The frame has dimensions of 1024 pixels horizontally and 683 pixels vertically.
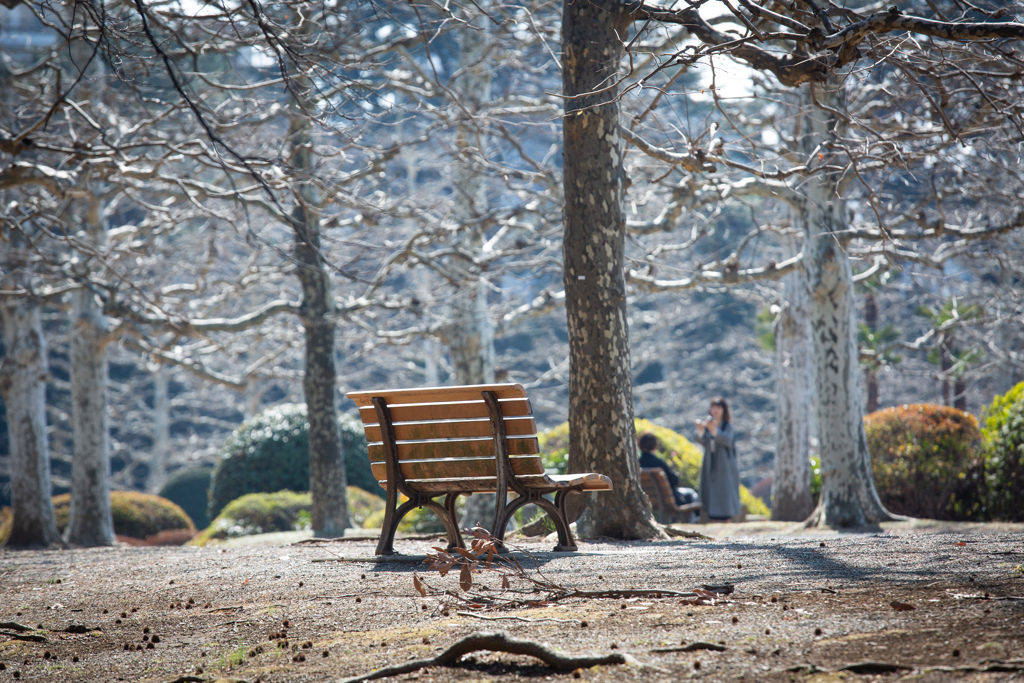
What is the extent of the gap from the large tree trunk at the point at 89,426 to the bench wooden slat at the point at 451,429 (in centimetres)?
803

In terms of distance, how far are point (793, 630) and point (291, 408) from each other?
559 inches

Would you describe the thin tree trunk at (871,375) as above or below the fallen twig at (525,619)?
above

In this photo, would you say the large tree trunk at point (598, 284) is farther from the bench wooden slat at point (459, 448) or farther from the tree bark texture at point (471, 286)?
the tree bark texture at point (471, 286)

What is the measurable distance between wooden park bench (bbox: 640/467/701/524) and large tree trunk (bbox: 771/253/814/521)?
107 inches

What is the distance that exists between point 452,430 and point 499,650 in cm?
248

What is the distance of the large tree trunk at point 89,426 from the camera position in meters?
11.7

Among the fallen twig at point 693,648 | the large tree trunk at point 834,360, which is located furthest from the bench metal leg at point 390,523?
the large tree trunk at point 834,360

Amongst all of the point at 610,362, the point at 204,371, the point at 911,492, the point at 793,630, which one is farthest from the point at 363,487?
the point at 793,630

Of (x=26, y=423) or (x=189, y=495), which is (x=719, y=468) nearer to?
(x=26, y=423)

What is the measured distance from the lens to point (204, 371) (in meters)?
13.8

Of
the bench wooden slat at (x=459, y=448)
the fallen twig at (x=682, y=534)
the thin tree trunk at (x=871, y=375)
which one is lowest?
the fallen twig at (x=682, y=534)

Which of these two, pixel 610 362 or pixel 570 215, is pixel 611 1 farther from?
pixel 610 362

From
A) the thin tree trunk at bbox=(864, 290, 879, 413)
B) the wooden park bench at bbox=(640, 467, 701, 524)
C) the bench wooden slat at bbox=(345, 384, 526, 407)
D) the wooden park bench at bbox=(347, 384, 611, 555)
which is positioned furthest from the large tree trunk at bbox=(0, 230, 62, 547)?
the thin tree trunk at bbox=(864, 290, 879, 413)

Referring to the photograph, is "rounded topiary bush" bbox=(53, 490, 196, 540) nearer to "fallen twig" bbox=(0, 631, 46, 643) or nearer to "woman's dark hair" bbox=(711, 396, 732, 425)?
"woman's dark hair" bbox=(711, 396, 732, 425)
